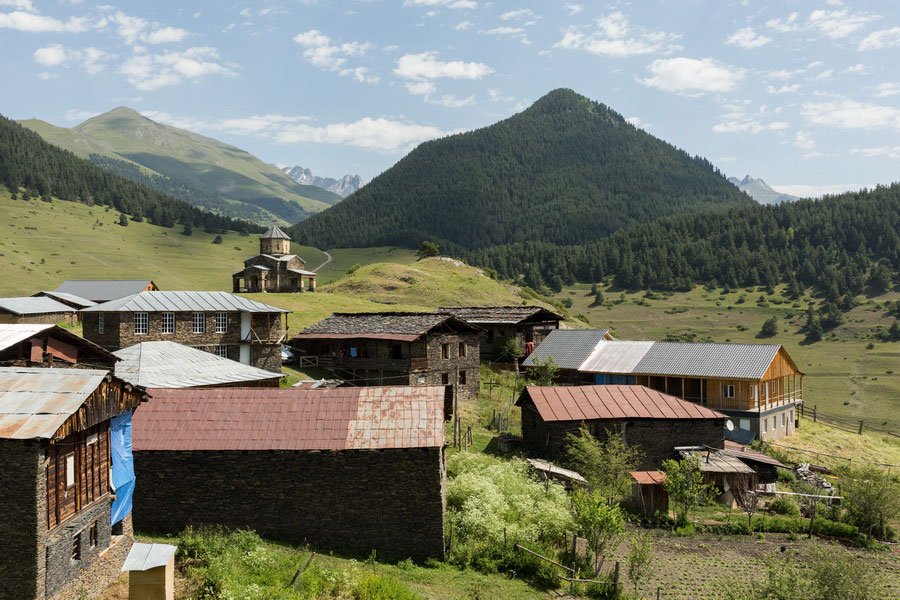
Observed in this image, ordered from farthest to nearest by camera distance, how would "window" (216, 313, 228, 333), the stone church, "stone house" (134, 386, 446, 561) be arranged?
1. the stone church
2. "window" (216, 313, 228, 333)
3. "stone house" (134, 386, 446, 561)

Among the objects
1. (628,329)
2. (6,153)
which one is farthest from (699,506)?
(6,153)

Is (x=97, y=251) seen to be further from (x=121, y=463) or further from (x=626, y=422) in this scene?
(x=121, y=463)

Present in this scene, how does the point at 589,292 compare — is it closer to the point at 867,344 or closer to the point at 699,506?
the point at 867,344

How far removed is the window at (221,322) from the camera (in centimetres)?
4909

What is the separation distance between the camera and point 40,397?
14.2m

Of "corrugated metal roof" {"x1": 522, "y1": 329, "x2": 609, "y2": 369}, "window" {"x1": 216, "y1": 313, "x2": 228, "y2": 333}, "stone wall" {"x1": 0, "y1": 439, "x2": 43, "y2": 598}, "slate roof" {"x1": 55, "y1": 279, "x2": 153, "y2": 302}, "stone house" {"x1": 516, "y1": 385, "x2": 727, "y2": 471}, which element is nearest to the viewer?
"stone wall" {"x1": 0, "y1": 439, "x2": 43, "y2": 598}

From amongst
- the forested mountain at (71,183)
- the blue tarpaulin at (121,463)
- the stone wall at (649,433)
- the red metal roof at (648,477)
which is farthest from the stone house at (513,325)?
the forested mountain at (71,183)

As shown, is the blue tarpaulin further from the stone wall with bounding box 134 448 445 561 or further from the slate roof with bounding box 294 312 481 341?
the slate roof with bounding box 294 312 481 341

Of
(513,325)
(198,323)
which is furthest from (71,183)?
(513,325)

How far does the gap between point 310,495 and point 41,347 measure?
42.9 ft

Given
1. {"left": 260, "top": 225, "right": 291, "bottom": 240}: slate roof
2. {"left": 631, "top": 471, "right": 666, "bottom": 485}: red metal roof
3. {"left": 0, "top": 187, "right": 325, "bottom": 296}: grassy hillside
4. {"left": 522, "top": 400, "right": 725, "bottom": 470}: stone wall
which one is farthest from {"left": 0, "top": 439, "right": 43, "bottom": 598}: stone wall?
{"left": 260, "top": 225, "right": 291, "bottom": 240}: slate roof

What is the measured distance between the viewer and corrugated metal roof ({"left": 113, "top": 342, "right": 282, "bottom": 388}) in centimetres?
3266

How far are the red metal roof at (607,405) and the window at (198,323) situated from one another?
84.5 feet

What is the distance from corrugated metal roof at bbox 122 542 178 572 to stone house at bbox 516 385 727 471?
977 inches
